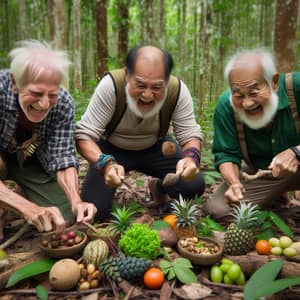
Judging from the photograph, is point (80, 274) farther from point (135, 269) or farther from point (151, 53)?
point (151, 53)

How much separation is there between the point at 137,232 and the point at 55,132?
1.32m

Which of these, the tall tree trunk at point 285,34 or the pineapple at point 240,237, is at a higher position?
the tall tree trunk at point 285,34

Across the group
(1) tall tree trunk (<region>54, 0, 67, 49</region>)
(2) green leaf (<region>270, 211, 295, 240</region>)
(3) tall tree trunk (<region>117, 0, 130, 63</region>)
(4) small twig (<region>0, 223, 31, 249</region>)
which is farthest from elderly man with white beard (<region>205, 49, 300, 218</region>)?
(3) tall tree trunk (<region>117, 0, 130, 63</region>)

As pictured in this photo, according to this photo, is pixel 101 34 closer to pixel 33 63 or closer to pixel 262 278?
pixel 33 63

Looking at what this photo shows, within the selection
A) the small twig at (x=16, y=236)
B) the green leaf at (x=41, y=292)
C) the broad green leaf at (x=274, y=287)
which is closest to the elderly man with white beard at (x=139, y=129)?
the small twig at (x=16, y=236)

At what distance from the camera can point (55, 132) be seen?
3.41 metres

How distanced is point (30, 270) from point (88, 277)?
41 cm

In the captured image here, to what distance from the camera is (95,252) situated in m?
2.65

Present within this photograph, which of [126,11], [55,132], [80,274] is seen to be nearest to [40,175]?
[55,132]

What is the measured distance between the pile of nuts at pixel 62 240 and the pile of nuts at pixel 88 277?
23cm

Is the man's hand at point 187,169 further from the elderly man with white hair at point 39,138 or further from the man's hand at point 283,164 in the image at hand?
the elderly man with white hair at point 39,138

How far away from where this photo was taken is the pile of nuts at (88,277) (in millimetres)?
2543

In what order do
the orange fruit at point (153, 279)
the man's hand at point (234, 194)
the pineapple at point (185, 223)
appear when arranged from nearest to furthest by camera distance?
the orange fruit at point (153, 279)
the pineapple at point (185, 223)
the man's hand at point (234, 194)

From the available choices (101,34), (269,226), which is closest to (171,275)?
(269,226)
